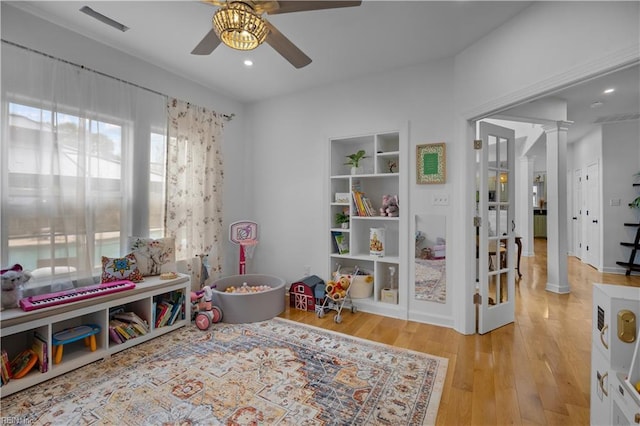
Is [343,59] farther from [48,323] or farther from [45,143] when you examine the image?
[48,323]

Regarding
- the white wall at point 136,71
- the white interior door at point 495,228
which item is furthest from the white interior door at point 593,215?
the white wall at point 136,71

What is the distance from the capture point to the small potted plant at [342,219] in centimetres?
341

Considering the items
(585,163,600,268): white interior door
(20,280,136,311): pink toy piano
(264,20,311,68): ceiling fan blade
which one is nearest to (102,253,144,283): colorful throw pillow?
(20,280,136,311): pink toy piano

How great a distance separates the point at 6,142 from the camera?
2.03 m

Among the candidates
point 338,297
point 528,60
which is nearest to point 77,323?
point 338,297

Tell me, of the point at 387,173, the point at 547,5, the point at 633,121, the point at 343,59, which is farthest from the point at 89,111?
the point at 633,121

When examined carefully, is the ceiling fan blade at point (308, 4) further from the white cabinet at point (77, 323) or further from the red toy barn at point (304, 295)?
the red toy barn at point (304, 295)

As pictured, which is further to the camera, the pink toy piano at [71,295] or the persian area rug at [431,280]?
the persian area rug at [431,280]

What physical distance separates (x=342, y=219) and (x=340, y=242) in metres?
0.28

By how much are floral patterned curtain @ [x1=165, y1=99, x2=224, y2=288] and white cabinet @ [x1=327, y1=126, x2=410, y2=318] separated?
1.45 metres

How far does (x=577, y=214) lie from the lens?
21.2 ft

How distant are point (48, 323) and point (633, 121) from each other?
321 inches

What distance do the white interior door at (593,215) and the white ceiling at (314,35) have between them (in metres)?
2.56

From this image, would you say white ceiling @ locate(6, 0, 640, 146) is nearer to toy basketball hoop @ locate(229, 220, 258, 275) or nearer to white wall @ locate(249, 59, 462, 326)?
white wall @ locate(249, 59, 462, 326)
